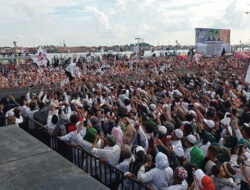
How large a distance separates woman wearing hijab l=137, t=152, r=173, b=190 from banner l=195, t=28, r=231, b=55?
2081cm

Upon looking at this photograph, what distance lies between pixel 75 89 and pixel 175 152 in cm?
928

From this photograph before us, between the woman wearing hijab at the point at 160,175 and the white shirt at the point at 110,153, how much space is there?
91 cm

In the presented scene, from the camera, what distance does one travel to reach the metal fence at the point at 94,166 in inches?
188

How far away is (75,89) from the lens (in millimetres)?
14039

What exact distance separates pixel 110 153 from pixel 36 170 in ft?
5.41

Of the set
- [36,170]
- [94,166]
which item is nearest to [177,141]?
[94,166]

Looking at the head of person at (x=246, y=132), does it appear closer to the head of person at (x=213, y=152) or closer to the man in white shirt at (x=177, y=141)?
the man in white shirt at (x=177, y=141)

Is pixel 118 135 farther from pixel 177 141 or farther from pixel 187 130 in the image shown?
pixel 187 130

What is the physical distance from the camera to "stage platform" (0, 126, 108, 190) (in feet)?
11.6

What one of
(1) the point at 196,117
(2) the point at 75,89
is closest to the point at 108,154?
(1) the point at 196,117

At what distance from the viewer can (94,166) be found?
576 cm

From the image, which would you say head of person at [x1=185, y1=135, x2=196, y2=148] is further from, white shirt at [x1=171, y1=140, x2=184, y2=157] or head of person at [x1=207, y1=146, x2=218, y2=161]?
head of person at [x1=207, y1=146, x2=218, y2=161]

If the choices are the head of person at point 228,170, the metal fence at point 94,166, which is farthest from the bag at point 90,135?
the head of person at point 228,170

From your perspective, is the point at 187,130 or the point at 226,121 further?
the point at 226,121
